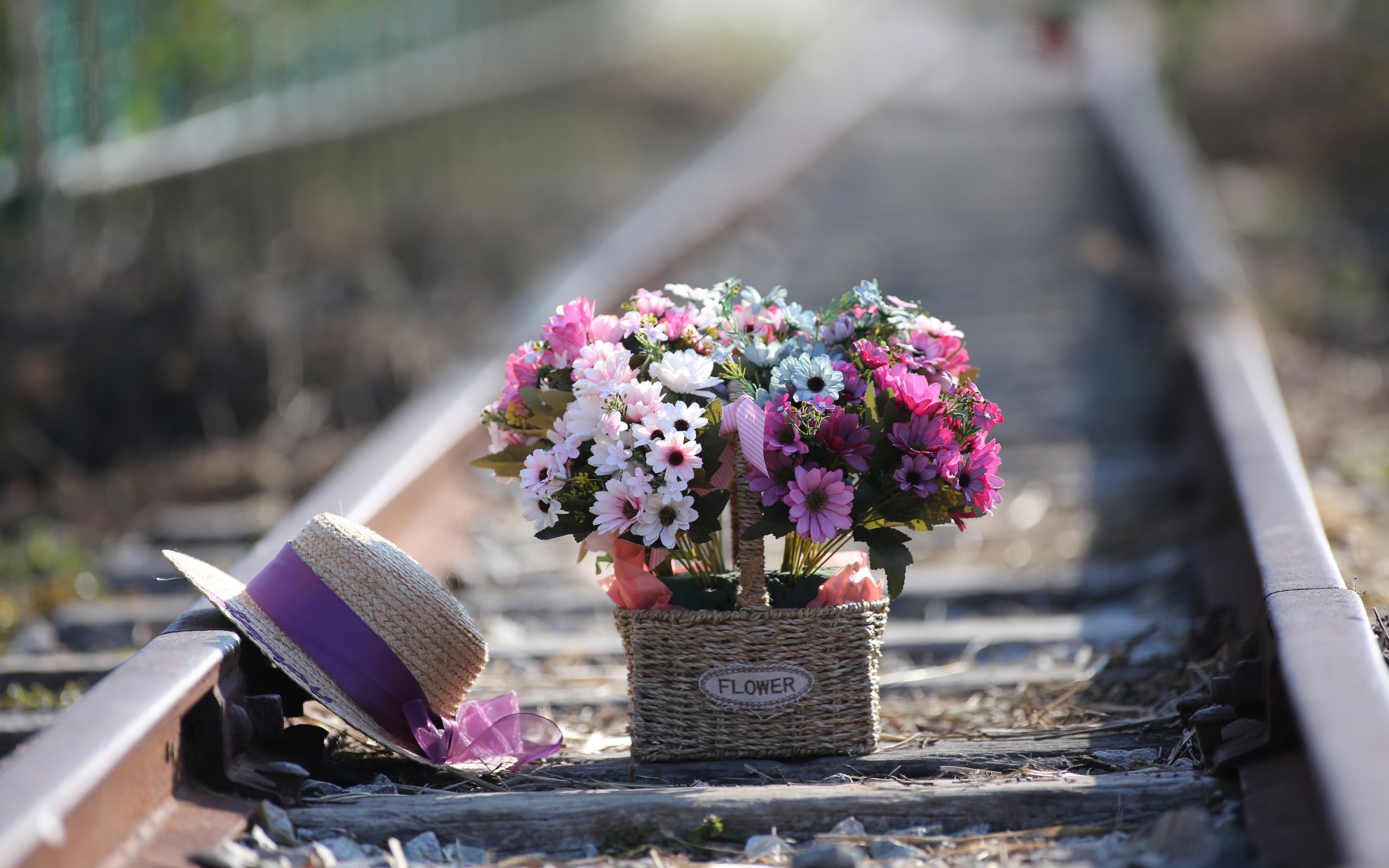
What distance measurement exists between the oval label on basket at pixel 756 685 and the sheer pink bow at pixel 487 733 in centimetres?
35

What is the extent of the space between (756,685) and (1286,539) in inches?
50.8

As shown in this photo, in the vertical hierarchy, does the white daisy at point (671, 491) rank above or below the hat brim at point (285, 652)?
above

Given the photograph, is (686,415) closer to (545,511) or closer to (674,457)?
(674,457)

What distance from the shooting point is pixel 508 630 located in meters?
4.02

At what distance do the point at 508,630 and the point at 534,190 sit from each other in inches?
385

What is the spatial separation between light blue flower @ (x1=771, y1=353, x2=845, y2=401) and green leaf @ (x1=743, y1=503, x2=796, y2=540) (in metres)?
0.20

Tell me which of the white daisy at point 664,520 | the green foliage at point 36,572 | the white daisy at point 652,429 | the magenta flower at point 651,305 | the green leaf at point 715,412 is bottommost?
the white daisy at point 664,520

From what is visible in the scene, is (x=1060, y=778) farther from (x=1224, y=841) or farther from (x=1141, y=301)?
(x=1141, y=301)

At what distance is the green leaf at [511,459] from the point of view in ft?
8.79

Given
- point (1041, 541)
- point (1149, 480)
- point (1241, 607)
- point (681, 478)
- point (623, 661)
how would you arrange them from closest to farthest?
point (681, 478), point (1241, 607), point (623, 661), point (1041, 541), point (1149, 480)

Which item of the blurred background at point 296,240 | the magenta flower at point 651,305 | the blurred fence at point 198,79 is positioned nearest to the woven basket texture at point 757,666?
the magenta flower at point 651,305

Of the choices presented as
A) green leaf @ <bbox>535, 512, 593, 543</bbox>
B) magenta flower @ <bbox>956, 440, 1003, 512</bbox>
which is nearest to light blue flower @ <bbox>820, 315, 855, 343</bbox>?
magenta flower @ <bbox>956, 440, 1003, 512</bbox>

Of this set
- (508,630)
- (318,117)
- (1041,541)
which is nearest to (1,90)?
(318,117)

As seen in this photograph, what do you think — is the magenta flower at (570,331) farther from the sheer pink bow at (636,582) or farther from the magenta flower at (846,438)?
the magenta flower at (846,438)
